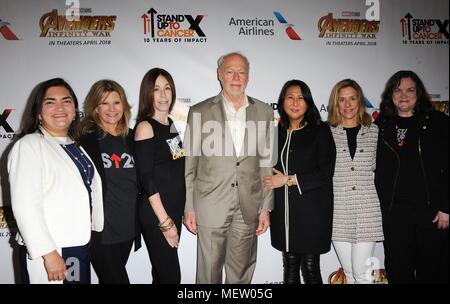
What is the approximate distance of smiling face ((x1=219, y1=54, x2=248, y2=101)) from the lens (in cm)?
225

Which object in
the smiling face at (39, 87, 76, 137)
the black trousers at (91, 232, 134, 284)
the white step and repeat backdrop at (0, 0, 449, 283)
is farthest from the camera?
the white step and repeat backdrop at (0, 0, 449, 283)

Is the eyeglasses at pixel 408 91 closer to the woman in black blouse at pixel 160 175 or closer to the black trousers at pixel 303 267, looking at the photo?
the black trousers at pixel 303 267

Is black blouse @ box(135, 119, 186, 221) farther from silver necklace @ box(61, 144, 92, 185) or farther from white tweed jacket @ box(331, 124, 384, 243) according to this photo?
white tweed jacket @ box(331, 124, 384, 243)

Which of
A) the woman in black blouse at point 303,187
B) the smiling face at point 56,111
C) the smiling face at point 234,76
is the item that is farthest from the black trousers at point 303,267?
the smiling face at point 56,111

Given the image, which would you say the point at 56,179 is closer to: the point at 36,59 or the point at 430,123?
the point at 36,59

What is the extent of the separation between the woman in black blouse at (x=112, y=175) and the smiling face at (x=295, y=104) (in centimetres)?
119

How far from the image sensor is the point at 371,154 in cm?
232

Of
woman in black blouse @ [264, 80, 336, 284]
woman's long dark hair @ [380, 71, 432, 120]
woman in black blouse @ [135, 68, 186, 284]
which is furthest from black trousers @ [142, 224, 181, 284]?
woman's long dark hair @ [380, 71, 432, 120]

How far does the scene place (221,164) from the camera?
7.25 feet

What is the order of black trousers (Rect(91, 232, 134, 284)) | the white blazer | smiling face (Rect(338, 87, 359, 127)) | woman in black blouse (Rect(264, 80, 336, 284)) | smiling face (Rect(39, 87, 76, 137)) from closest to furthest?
the white blazer, smiling face (Rect(39, 87, 76, 137)), black trousers (Rect(91, 232, 134, 284)), woman in black blouse (Rect(264, 80, 336, 284)), smiling face (Rect(338, 87, 359, 127))

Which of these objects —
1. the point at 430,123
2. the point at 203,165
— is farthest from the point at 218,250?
the point at 430,123

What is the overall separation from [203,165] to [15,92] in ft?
6.26

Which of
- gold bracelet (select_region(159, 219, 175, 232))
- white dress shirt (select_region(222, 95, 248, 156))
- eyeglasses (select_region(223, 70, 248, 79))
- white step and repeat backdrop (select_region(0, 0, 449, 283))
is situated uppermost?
white step and repeat backdrop (select_region(0, 0, 449, 283))
